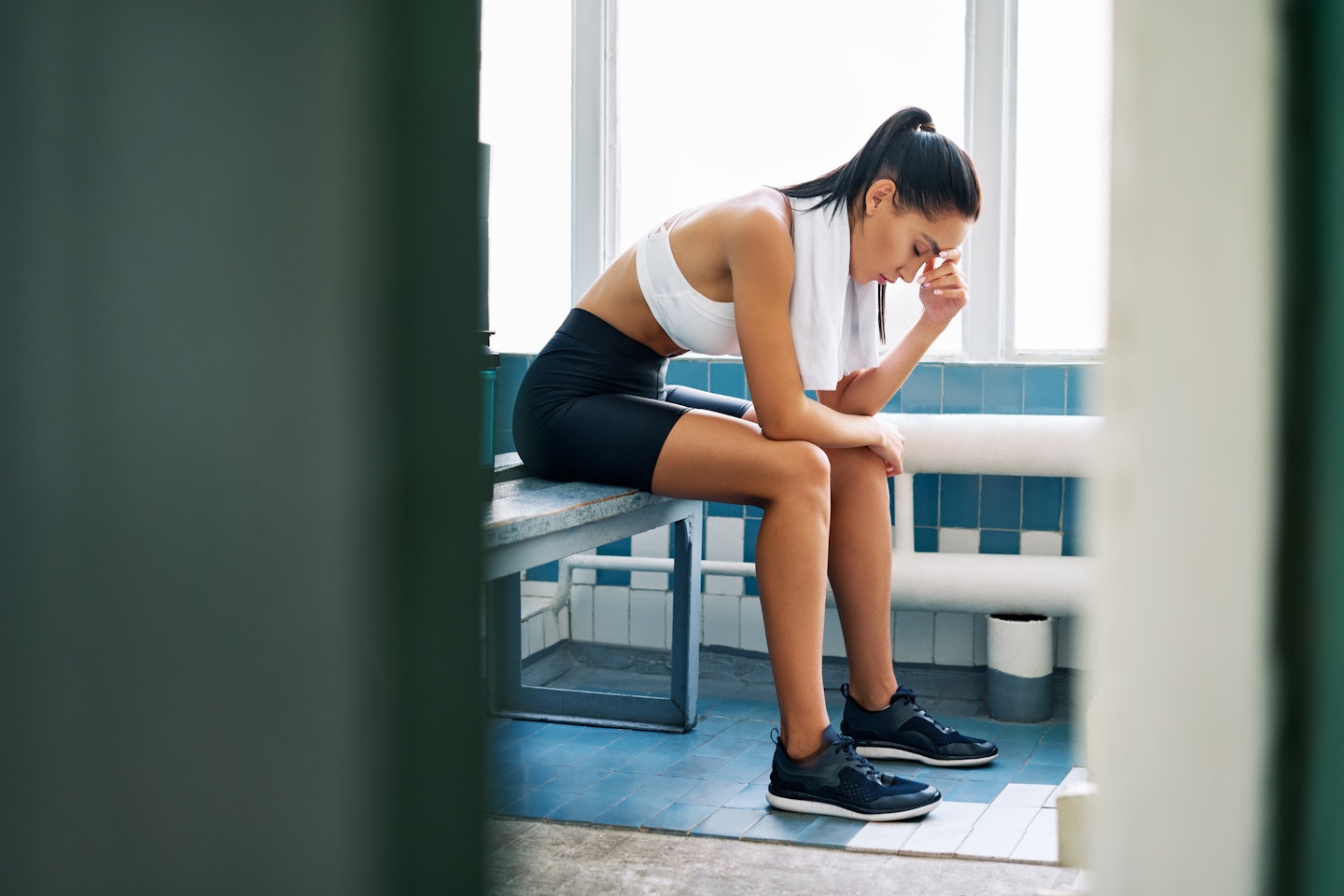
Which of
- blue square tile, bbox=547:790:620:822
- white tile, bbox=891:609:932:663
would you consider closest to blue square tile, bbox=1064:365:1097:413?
white tile, bbox=891:609:932:663

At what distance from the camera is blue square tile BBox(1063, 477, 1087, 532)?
282 cm

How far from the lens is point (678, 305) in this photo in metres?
2.20

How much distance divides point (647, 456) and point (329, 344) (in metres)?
1.75

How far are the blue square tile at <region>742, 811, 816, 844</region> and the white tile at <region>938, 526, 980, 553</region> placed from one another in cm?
104

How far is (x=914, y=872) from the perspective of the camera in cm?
178

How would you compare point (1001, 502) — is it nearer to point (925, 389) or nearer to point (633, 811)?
point (925, 389)

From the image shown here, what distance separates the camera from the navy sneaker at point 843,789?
1994mm

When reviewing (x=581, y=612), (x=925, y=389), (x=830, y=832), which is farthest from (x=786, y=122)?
(x=830, y=832)

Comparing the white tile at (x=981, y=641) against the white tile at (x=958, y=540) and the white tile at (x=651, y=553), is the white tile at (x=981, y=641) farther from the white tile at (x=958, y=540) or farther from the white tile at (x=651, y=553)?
the white tile at (x=651, y=553)

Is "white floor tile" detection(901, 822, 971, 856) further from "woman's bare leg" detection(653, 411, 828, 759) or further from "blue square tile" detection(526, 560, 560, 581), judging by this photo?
"blue square tile" detection(526, 560, 560, 581)

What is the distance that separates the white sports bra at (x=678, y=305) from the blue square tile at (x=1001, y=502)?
0.92 meters

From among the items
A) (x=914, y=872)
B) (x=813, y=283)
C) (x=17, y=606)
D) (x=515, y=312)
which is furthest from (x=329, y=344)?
(x=515, y=312)

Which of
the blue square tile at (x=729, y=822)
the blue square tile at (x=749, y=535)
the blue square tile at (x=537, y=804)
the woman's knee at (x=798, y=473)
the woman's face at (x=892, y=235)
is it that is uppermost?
the woman's face at (x=892, y=235)

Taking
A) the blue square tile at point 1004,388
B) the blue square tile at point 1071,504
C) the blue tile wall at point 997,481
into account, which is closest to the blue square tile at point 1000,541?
the blue tile wall at point 997,481
